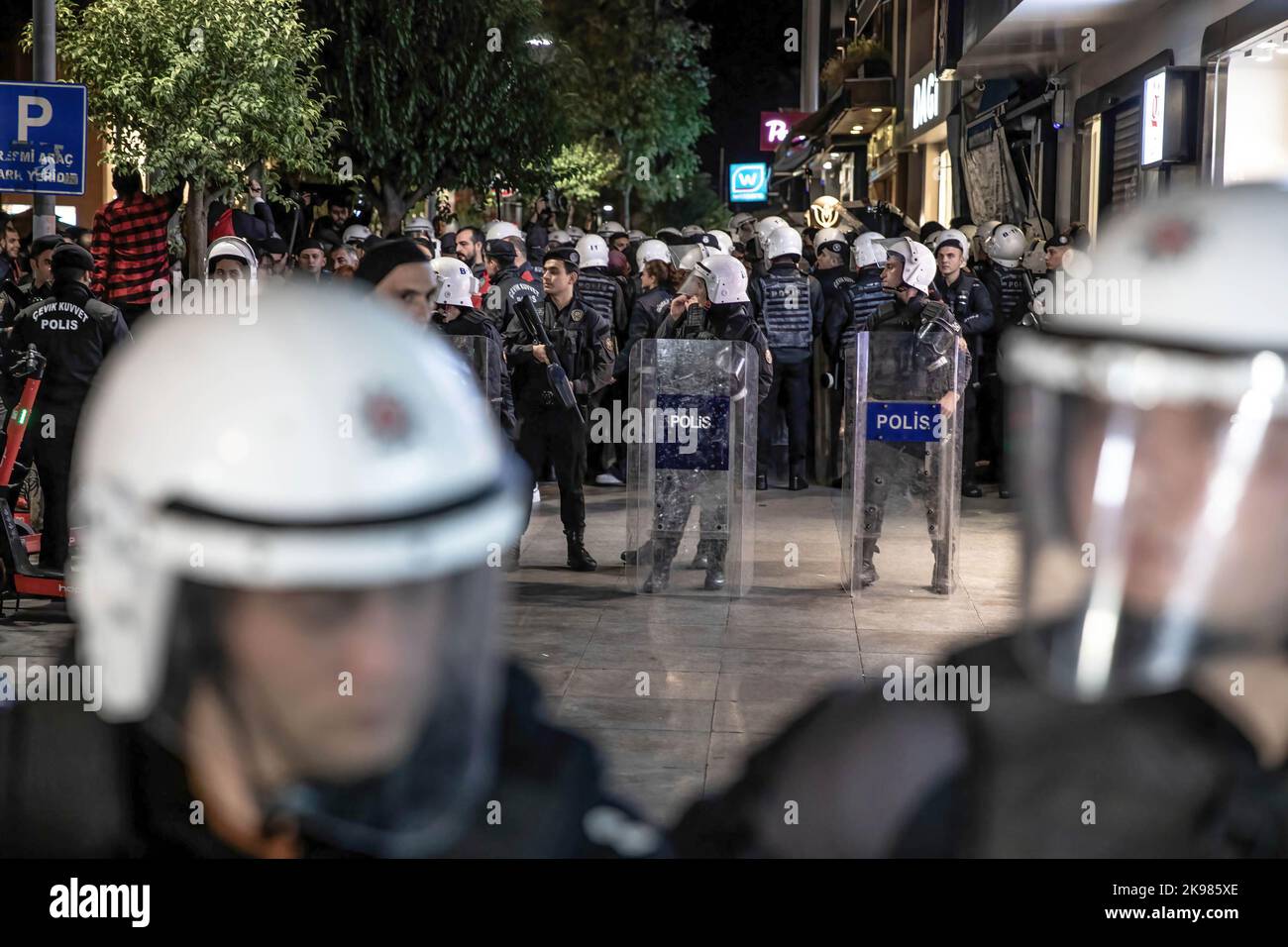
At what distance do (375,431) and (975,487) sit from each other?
39.6ft

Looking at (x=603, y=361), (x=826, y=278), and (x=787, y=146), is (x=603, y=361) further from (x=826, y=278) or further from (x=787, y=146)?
(x=787, y=146)

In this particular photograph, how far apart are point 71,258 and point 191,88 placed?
3.27 meters

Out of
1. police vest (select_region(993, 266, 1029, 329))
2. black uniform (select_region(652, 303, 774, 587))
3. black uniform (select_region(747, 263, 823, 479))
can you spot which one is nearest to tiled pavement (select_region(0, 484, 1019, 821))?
black uniform (select_region(652, 303, 774, 587))

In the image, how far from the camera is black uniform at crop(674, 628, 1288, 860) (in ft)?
4.81

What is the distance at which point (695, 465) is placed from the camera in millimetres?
9227

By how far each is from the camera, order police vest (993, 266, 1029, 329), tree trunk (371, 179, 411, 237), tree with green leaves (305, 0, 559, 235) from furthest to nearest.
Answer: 1. tree trunk (371, 179, 411, 237)
2. tree with green leaves (305, 0, 559, 235)
3. police vest (993, 266, 1029, 329)

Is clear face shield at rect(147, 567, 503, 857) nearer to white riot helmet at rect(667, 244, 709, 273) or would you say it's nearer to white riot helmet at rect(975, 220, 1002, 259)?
white riot helmet at rect(667, 244, 709, 273)

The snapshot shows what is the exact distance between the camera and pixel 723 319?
9.84m

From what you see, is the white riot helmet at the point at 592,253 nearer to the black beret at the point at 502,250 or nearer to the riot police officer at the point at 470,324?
the black beret at the point at 502,250

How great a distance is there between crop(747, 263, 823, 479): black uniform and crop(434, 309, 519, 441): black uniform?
4.36 m

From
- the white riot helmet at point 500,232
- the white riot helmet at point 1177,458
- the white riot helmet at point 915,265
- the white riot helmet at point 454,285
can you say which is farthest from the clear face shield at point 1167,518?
the white riot helmet at point 500,232

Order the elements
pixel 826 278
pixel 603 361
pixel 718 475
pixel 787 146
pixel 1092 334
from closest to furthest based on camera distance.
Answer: pixel 1092 334, pixel 718 475, pixel 603 361, pixel 826 278, pixel 787 146
